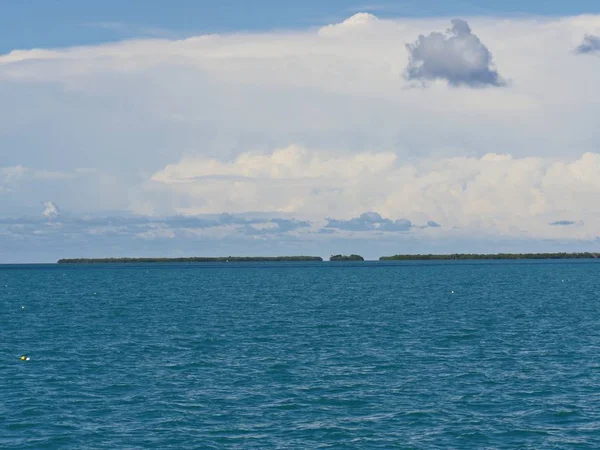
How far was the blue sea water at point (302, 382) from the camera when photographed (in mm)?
39250

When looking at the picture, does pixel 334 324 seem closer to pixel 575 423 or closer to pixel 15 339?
pixel 15 339

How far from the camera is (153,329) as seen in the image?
3265 inches

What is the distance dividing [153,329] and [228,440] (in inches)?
1818

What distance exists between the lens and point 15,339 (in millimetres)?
75250

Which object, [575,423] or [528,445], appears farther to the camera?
[575,423]

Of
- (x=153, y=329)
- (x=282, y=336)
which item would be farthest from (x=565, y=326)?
(x=153, y=329)

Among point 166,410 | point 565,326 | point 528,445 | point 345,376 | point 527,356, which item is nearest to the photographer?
point 528,445

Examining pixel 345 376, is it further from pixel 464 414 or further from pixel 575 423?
pixel 575 423

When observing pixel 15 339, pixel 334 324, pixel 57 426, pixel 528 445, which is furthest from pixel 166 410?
pixel 334 324

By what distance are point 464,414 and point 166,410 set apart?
1631 centimetres

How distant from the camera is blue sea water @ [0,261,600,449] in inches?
1545

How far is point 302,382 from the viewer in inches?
2029

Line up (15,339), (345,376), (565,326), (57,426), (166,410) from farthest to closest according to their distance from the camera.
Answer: (565,326) < (15,339) < (345,376) < (166,410) < (57,426)

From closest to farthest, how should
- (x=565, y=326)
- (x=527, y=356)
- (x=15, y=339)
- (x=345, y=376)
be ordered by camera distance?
(x=345, y=376), (x=527, y=356), (x=15, y=339), (x=565, y=326)
